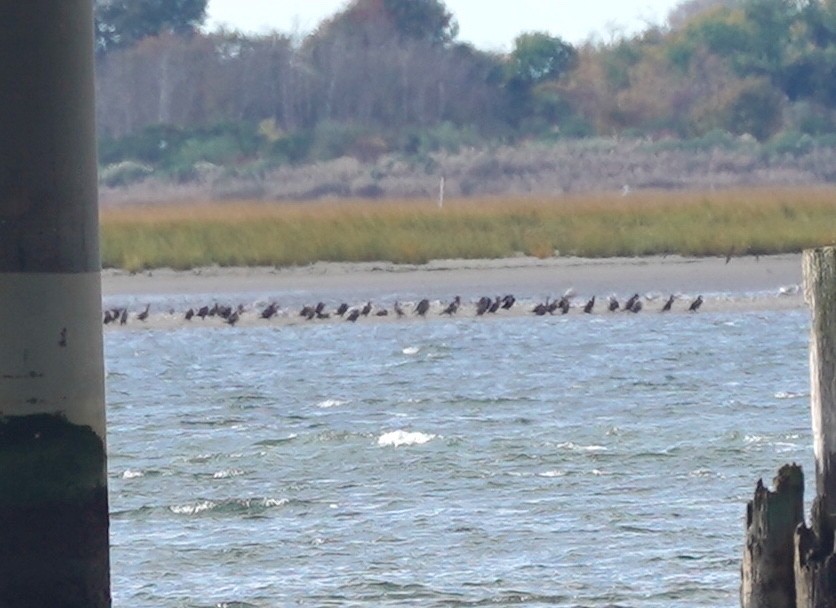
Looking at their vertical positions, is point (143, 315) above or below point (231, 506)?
above

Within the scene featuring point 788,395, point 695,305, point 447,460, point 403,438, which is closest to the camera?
point 447,460

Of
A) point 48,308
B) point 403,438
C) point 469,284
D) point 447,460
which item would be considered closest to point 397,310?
point 469,284

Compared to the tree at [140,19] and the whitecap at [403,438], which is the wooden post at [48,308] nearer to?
the whitecap at [403,438]

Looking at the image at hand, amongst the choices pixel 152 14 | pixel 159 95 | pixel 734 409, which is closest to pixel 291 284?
pixel 734 409

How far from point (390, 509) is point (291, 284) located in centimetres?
1614

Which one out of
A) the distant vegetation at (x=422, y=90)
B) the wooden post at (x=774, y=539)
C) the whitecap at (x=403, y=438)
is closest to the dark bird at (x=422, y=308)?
the whitecap at (x=403, y=438)

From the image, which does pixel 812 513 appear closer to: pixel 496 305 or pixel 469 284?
pixel 496 305

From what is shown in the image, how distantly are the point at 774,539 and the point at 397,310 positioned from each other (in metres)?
16.9

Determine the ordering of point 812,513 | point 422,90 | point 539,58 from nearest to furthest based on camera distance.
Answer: point 812,513, point 422,90, point 539,58

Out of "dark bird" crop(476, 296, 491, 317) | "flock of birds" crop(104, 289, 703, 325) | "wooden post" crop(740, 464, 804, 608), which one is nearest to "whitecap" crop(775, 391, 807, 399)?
"flock of birds" crop(104, 289, 703, 325)

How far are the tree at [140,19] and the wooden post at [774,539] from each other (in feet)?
160

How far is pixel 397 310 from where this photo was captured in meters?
23.5

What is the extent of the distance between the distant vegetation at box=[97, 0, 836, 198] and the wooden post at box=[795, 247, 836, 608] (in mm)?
37143

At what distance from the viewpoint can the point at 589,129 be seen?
49.8 metres
